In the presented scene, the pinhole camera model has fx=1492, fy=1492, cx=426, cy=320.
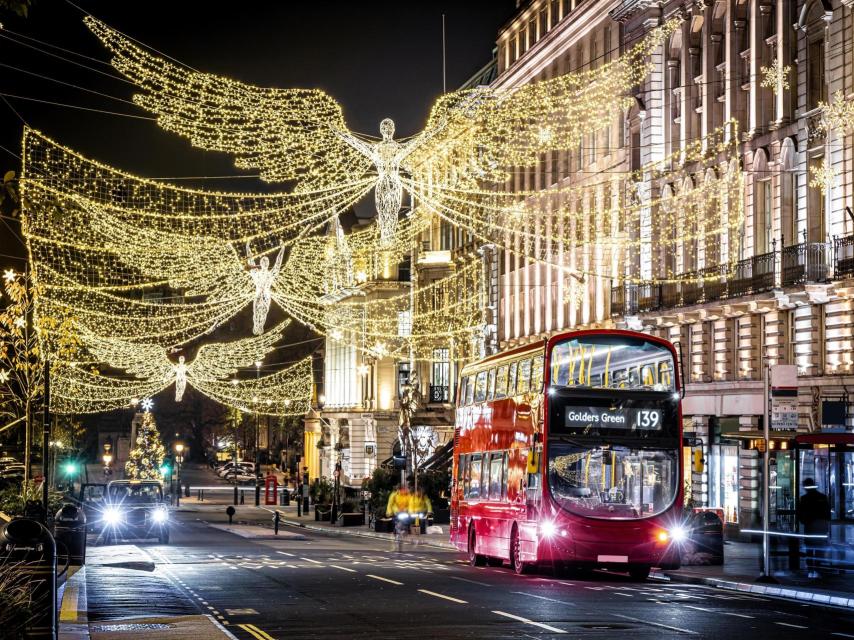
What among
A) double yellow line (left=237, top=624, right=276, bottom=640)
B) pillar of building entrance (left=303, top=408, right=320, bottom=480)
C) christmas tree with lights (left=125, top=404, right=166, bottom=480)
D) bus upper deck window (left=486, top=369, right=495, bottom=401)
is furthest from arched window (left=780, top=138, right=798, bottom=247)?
pillar of building entrance (left=303, top=408, right=320, bottom=480)

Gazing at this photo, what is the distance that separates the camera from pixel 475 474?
3316cm

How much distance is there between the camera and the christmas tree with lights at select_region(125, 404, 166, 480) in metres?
93.7

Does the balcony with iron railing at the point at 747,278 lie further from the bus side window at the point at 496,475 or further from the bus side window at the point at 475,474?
the bus side window at the point at 496,475

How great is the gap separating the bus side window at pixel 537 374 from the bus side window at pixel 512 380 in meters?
1.59

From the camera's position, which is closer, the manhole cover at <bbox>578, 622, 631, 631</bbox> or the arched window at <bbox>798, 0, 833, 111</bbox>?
the manhole cover at <bbox>578, 622, 631, 631</bbox>

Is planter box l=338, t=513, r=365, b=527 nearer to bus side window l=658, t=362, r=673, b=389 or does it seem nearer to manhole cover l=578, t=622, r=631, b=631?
bus side window l=658, t=362, r=673, b=389

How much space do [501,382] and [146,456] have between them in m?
68.3

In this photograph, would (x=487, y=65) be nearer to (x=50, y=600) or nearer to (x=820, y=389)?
(x=820, y=389)

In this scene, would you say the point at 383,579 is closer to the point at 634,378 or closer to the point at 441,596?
the point at 441,596

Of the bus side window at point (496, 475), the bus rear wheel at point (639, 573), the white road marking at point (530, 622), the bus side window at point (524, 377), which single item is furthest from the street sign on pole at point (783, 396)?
the white road marking at point (530, 622)

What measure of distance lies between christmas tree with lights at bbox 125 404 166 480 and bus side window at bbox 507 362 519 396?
63762mm

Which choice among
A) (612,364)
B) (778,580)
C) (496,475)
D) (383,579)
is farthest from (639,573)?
(383,579)

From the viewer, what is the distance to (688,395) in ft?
159

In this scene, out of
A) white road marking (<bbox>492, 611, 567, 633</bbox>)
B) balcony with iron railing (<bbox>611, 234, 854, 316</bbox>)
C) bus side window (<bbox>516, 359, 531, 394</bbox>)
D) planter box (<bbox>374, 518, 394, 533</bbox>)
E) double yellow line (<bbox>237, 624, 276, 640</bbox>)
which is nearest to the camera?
double yellow line (<bbox>237, 624, 276, 640</bbox>)
